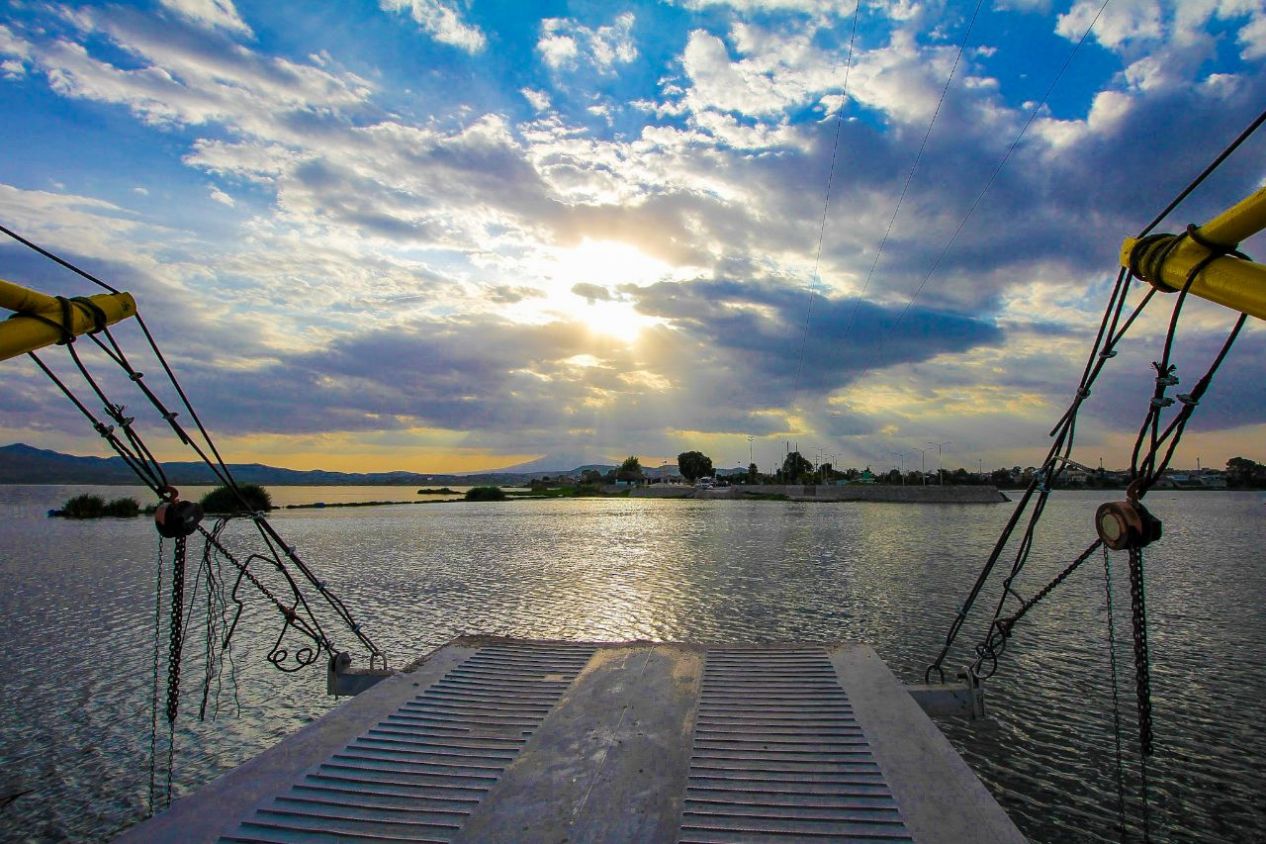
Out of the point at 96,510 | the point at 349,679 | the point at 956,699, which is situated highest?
the point at 956,699

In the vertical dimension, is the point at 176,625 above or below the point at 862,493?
above

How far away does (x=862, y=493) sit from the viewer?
128m

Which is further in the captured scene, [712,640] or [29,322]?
[712,640]

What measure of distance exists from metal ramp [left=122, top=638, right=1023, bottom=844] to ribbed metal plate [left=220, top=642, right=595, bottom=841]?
2 cm

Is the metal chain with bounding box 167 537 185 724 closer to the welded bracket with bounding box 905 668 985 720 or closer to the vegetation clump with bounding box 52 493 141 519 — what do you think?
the welded bracket with bounding box 905 668 985 720

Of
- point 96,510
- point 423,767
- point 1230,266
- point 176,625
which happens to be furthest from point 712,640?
point 96,510

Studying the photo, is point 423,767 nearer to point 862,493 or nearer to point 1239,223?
point 1239,223

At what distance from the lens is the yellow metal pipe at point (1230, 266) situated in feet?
15.8

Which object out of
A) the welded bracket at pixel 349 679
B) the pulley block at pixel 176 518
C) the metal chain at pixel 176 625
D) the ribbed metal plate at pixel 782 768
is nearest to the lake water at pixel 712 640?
the welded bracket at pixel 349 679

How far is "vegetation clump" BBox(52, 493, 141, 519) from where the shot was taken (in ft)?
208

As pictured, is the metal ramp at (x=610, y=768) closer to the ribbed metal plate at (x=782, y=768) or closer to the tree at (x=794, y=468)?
the ribbed metal plate at (x=782, y=768)

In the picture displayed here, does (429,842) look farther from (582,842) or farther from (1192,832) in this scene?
(1192,832)

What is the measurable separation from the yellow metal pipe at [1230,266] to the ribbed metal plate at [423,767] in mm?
6825

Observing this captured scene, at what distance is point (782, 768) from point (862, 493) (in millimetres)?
128967
